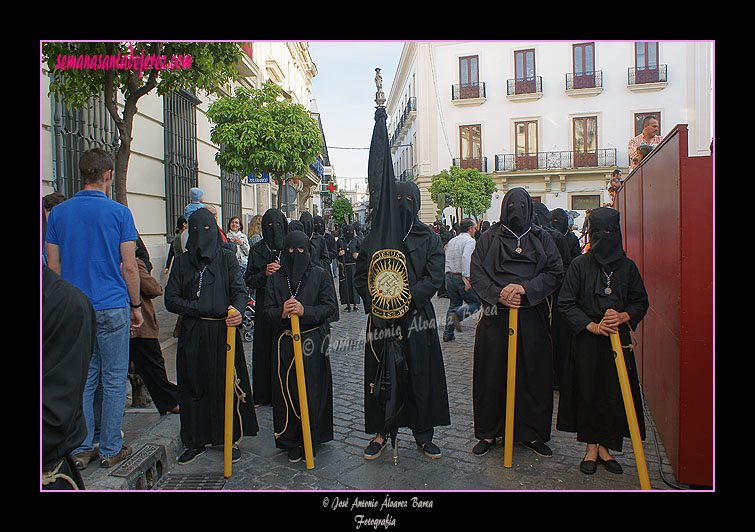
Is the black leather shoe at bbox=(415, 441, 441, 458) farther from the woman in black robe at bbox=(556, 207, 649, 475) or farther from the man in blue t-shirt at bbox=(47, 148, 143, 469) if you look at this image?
the man in blue t-shirt at bbox=(47, 148, 143, 469)

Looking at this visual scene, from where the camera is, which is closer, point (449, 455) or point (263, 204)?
point (449, 455)

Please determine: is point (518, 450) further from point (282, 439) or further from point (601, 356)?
point (282, 439)

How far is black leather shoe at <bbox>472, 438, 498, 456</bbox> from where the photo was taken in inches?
188

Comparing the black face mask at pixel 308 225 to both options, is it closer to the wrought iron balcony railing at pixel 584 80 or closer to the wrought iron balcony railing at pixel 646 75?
the wrought iron balcony railing at pixel 584 80

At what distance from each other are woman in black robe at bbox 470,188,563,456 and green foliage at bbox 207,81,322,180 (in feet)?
30.4

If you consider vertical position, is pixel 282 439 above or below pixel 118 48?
below

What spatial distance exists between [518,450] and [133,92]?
5.07m

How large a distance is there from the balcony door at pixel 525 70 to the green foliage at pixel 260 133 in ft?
84.5

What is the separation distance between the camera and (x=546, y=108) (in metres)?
36.3

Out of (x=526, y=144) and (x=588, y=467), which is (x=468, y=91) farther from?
(x=588, y=467)

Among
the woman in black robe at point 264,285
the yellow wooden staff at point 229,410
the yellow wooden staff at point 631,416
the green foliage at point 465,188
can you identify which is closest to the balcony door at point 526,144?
the green foliage at point 465,188
